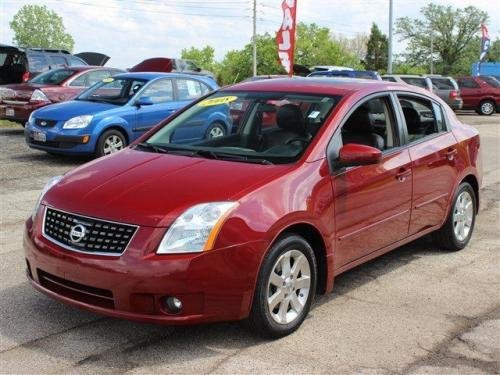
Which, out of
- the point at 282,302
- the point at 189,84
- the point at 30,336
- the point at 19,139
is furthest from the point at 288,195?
the point at 19,139

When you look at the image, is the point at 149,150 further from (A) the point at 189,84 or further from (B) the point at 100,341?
(A) the point at 189,84

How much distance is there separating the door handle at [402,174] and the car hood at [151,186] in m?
1.17

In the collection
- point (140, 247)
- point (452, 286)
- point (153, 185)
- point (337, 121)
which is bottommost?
point (452, 286)

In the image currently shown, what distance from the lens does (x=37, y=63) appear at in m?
17.8

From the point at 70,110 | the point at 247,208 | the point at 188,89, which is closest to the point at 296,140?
the point at 247,208

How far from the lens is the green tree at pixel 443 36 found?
7100cm

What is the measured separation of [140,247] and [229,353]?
80 centimetres

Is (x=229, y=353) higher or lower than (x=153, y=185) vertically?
lower

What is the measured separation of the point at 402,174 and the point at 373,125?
0.43m

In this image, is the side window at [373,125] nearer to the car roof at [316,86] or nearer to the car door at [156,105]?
the car roof at [316,86]

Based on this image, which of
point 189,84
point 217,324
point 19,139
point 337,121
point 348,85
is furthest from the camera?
point 19,139

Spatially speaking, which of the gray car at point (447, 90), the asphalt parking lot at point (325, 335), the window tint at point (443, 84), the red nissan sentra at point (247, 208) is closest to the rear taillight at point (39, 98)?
the asphalt parking lot at point (325, 335)

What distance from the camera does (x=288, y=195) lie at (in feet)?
13.2

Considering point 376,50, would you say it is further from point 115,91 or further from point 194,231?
point 194,231
